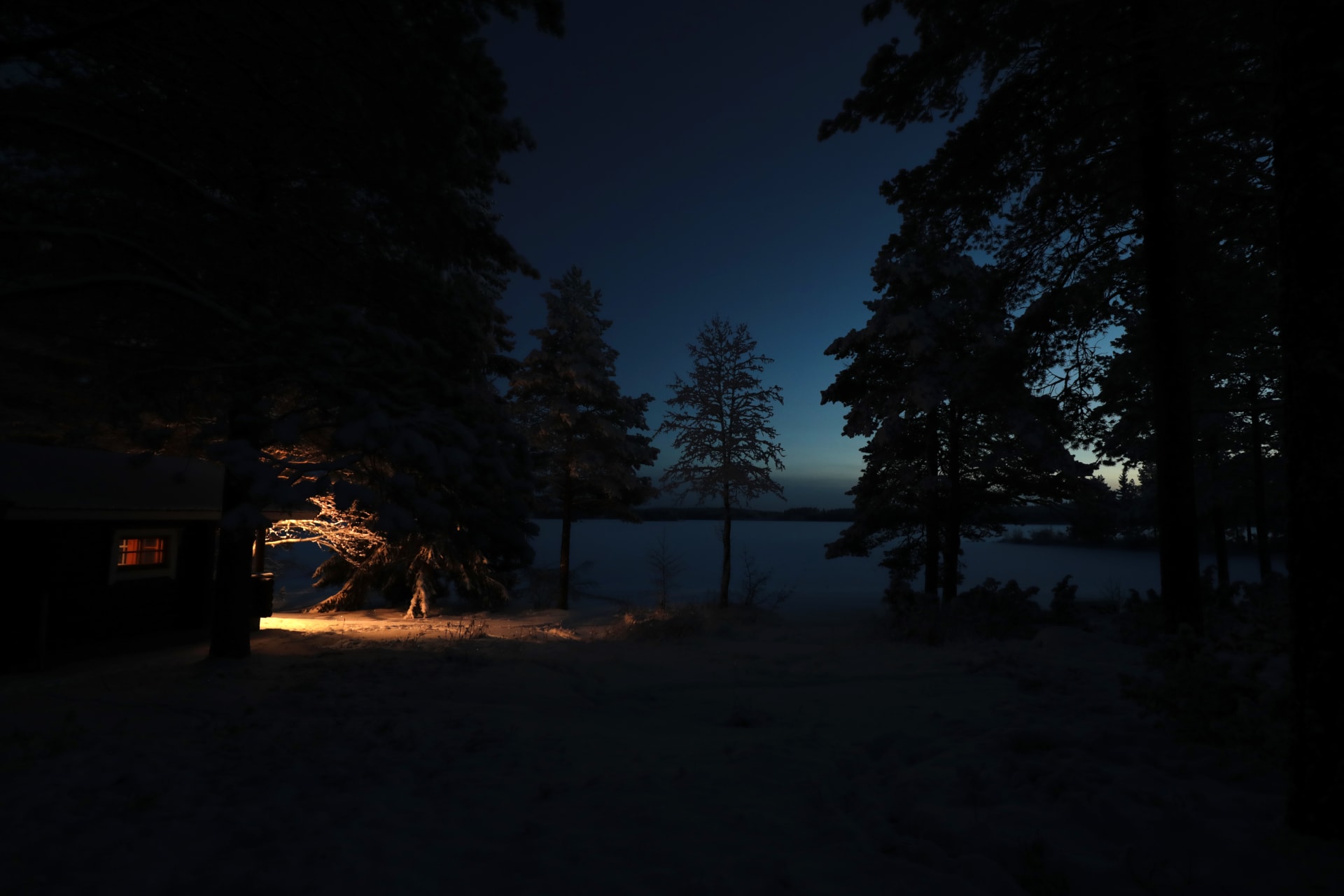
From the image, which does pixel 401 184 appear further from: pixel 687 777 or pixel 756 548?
pixel 756 548

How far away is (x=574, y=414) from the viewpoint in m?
20.3

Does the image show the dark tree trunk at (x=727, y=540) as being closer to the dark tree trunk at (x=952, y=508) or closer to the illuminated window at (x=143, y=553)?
the dark tree trunk at (x=952, y=508)

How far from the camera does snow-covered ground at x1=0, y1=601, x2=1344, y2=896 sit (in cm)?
296

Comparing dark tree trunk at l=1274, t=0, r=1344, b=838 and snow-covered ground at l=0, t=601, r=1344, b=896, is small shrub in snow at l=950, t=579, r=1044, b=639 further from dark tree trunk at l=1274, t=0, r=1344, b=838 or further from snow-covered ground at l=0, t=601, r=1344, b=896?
dark tree trunk at l=1274, t=0, r=1344, b=838

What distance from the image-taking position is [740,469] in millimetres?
20375

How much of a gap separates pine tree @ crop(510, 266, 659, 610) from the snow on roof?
952 cm

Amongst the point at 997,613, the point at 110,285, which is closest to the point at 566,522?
the point at 997,613

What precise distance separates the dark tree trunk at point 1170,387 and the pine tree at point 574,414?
49.5 feet

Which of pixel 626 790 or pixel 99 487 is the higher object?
pixel 99 487

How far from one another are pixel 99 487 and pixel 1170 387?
654 inches

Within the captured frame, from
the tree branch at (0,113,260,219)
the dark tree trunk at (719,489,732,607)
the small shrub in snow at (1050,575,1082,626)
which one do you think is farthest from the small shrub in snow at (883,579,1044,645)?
the tree branch at (0,113,260,219)

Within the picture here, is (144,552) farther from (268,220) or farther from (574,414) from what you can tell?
(574,414)

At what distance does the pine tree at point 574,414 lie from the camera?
2056 centimetres

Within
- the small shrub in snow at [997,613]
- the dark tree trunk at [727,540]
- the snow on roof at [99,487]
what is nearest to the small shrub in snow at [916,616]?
the small shrub in snow at [997,613]
